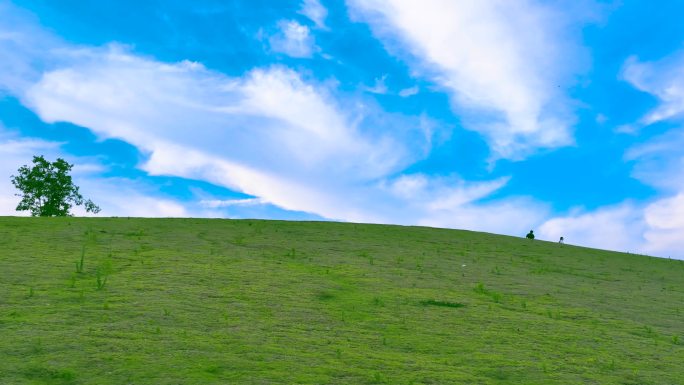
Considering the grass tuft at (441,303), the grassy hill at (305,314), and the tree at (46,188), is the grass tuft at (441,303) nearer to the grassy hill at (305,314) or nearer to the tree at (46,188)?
the grassy hill at (305,314)

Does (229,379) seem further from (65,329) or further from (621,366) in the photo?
(621,366)

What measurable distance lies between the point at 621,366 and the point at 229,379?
33.3ft

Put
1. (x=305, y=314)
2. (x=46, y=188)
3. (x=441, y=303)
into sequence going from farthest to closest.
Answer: (x=46, y=188), (x=441, y=303), (x=305, y=314)

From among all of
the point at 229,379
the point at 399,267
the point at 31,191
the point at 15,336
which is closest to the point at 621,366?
the point at 229,379

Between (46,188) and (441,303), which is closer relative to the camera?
(441,303)

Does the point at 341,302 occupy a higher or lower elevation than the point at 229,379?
higher

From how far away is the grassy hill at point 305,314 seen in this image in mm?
12453

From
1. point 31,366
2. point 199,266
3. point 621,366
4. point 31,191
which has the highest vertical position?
point 31,191

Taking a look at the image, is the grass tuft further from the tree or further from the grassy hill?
the tree

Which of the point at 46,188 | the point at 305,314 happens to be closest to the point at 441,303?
the point at 305,314

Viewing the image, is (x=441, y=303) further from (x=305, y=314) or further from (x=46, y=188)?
(x=46, y=188)

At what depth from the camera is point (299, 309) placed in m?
17.5

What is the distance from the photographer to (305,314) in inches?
669

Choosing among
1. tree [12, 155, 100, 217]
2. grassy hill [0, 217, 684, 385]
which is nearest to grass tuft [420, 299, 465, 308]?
grassy hill [0, 217, 684, 385]
